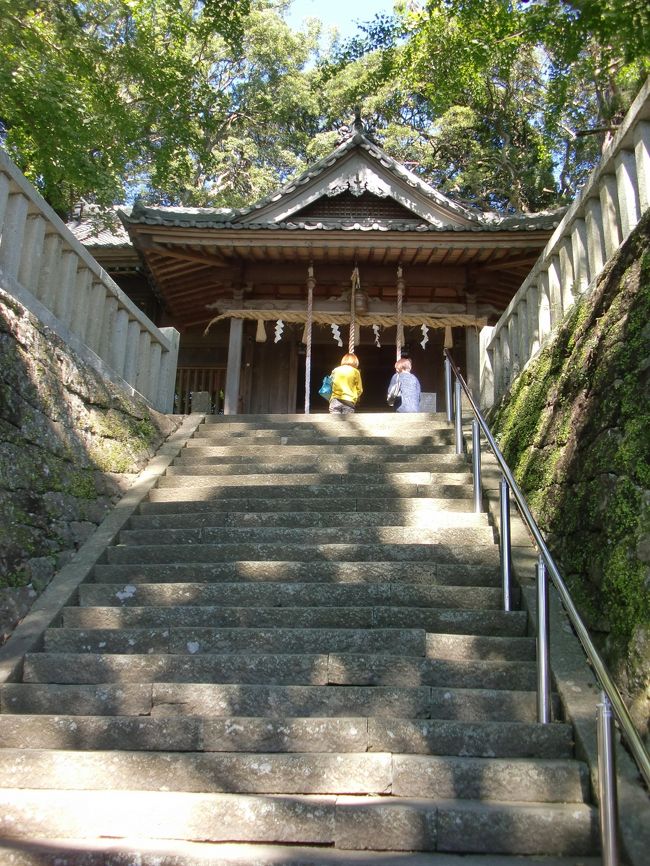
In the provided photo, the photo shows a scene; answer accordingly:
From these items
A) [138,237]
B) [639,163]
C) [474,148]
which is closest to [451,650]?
[639,163]

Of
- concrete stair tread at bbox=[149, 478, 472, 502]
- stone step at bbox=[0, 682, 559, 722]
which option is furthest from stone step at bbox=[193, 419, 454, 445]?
stone step at bbox=[0, 682, 559, 722]

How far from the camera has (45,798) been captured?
3.00 meters

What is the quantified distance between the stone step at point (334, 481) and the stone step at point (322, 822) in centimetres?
315

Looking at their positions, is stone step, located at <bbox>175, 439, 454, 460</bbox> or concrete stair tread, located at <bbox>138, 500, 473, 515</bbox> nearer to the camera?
concrete stair tread, located at <bbox>138, 500, 473, 515</bbox>

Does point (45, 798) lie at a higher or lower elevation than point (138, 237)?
lower

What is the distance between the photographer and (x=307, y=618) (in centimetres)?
435

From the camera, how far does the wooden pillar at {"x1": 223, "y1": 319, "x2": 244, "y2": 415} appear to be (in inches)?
421

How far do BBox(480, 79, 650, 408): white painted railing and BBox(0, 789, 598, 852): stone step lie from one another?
3477 mm

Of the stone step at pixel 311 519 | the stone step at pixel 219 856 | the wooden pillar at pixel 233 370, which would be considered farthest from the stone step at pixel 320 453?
the stone step at pixel 219 856

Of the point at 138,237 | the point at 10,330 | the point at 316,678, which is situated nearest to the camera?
the point at 316,678

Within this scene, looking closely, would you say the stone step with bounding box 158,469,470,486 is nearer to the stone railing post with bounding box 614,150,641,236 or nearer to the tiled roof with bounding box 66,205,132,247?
the stone railing post with bounding box 614,150,641,236

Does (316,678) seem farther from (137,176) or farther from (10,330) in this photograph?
(137,176)

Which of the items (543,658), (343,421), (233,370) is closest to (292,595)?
(543,658)

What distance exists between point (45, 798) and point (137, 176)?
Result: 21.8 m
